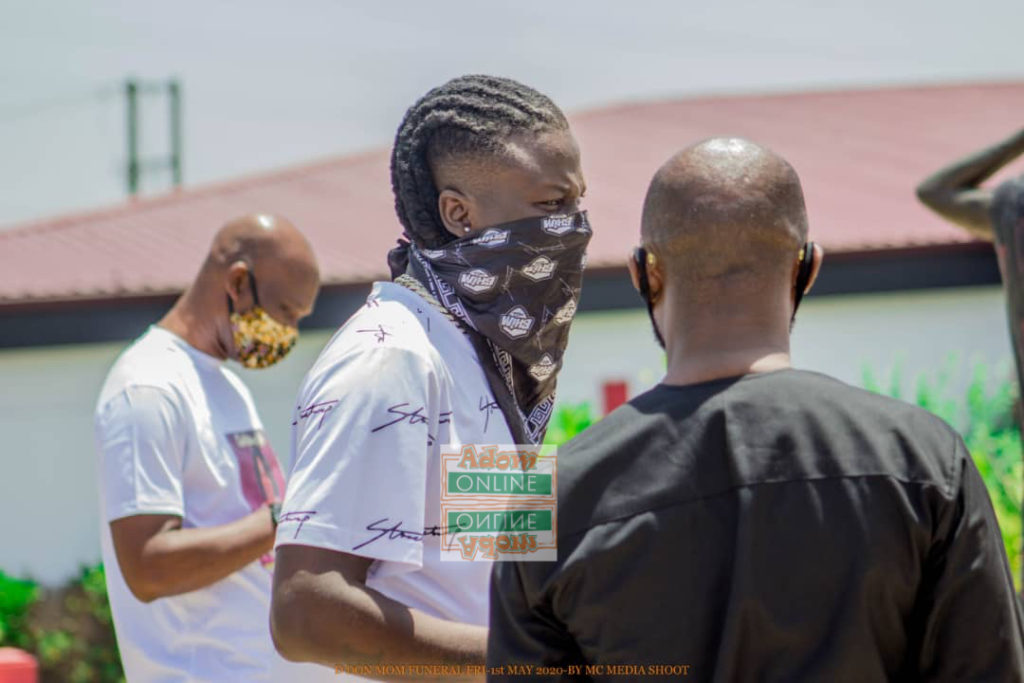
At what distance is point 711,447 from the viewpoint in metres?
1.81

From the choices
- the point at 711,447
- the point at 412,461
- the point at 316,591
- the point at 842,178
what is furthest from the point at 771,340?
the point at 842,178

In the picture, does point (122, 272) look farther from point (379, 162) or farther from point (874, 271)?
point (874, 271)

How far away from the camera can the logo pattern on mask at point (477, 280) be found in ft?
7.52

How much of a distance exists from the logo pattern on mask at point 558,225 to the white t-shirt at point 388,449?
28 centimetres

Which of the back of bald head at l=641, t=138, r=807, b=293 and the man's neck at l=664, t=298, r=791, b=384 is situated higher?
the back of bald head at l=641, t=138, r=807, b=293

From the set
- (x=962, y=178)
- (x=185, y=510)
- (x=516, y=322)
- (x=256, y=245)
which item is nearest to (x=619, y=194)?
(x=962, y=178)

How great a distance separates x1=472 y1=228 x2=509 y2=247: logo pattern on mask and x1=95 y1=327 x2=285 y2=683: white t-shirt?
1184 mm

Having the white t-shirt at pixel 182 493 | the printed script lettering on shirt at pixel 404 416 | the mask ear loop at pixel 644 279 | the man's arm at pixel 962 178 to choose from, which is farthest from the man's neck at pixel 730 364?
the man's arm at pixel 962 178

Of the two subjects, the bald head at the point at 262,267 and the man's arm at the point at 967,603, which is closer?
the man's arm at the point at 967,603

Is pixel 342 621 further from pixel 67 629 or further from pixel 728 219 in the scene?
pixel 67 629

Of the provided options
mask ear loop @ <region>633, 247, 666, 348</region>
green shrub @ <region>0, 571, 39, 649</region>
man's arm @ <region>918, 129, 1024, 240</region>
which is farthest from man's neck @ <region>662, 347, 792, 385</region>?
green shrub @ <region>0, 571, 39, 649</region>

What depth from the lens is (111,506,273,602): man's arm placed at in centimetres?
304

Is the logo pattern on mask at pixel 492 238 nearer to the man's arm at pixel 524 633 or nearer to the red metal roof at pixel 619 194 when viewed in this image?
the man's arm at pixel 524 633

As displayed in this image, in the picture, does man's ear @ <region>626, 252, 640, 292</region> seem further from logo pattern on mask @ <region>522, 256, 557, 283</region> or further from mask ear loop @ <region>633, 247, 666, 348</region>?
logo pattern on mask @ <region>522, 256, 557, 283</region>
